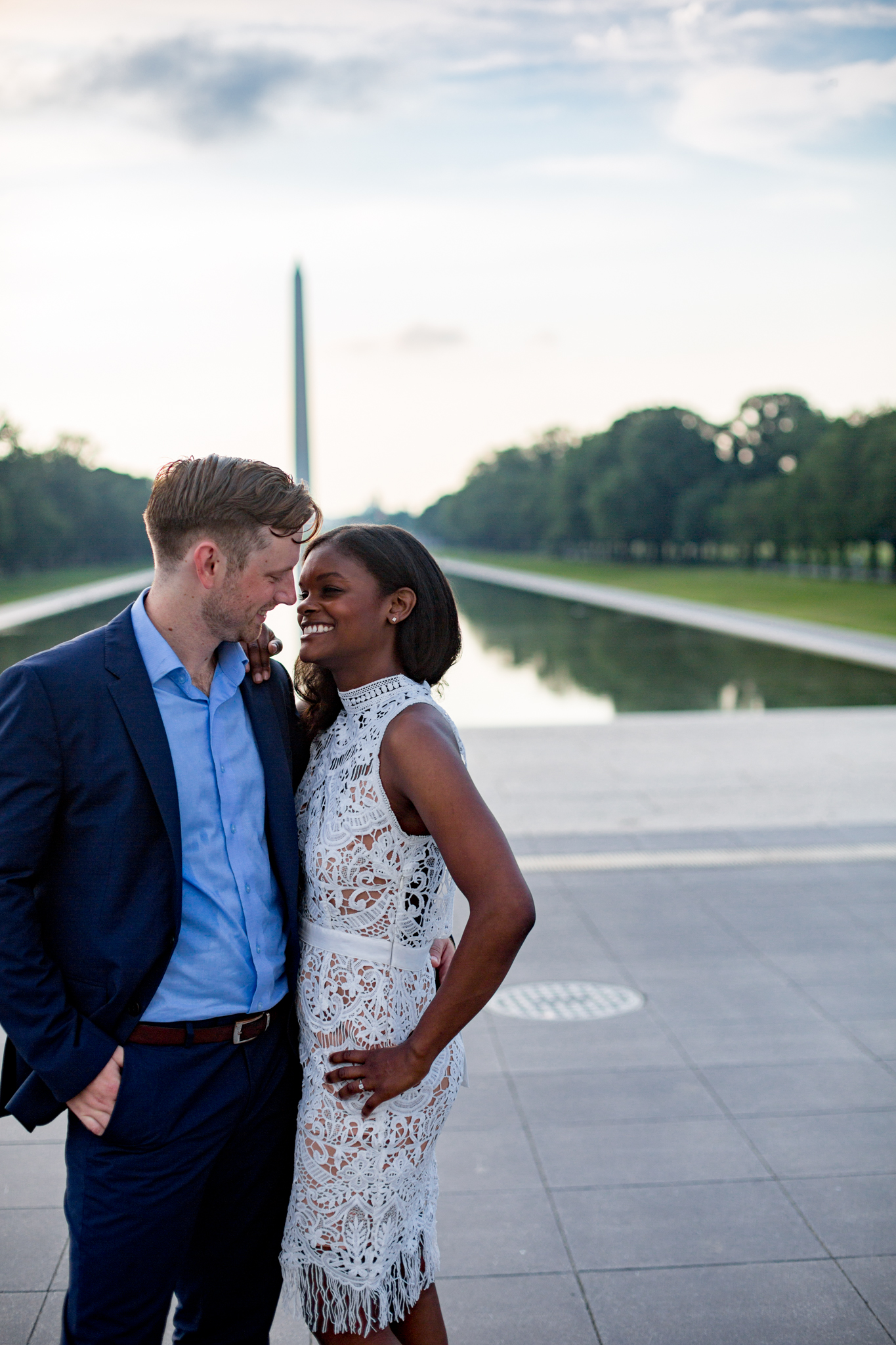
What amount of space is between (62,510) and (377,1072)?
92097 millimetres

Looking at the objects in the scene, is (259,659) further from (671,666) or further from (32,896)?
(671,666)

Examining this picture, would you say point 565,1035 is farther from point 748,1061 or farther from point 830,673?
point 830,673

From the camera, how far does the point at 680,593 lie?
46.9 m

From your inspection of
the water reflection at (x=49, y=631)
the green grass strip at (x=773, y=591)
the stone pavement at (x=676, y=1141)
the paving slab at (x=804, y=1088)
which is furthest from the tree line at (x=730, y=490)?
the paving slab at (x=804, y=1088)

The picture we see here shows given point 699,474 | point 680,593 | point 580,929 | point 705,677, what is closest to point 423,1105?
point 580,929

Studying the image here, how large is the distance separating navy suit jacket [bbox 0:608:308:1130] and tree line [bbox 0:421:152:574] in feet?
171

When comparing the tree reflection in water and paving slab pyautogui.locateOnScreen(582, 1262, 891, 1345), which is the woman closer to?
paving slab pyautogui.locateOnScreen(582, 1262, 891, 1345)

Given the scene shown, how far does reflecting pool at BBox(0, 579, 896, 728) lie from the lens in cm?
1647

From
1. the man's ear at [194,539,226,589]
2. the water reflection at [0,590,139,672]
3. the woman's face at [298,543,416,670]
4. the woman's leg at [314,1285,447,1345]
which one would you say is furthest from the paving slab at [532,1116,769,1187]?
the water reflection at [0,590,139,672]

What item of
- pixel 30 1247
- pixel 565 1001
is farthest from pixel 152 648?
pixel 565 1001

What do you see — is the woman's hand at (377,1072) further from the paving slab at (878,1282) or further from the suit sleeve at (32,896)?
the paving slab at (878,1282)

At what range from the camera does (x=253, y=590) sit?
228cm

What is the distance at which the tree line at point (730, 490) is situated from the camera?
2315 inches

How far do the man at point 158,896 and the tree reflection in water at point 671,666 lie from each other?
1404 centimetres
